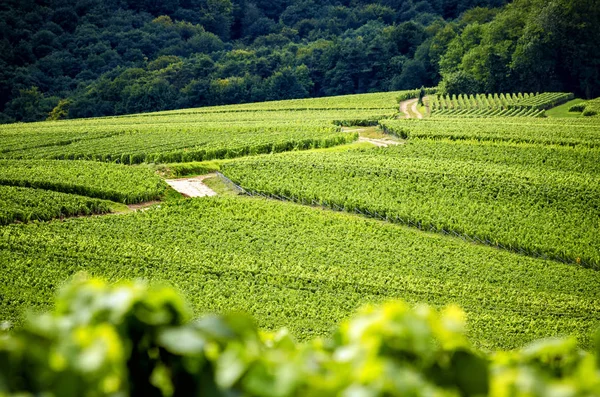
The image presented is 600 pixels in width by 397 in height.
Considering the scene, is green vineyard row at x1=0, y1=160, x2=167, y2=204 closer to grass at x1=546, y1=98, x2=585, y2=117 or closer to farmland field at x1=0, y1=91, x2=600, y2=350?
farmland field at x1=0, y1=91, x2=600, y2=350

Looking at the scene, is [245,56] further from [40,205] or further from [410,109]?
[40,205]

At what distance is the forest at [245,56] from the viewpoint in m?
97.2

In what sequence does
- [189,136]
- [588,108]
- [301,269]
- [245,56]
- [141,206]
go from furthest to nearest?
1. [245,56]
2. [588,108]
3. [189,136]
4. [141,206]
5. [301,269]

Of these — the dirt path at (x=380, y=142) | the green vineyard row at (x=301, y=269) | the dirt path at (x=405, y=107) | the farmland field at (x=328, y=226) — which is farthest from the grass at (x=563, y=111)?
the green vineyard row at (x=301, y=269)

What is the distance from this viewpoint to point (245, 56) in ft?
374

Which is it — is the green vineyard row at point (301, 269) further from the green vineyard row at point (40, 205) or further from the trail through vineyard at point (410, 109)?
the trail through vineyard at point (410, 109)

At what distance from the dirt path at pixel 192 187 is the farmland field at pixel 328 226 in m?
1.33

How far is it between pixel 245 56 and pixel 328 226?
8579cm

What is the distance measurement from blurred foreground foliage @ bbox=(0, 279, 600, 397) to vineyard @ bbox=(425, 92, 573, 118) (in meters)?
72.9

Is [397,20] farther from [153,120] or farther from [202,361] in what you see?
[202,361]

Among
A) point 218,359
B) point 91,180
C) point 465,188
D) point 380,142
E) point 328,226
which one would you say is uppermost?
point 218,359

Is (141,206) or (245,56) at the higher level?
(245,56)

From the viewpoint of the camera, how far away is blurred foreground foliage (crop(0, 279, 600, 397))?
9.78ft

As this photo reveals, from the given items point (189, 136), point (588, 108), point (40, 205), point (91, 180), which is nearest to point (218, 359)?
point (40, 205)
